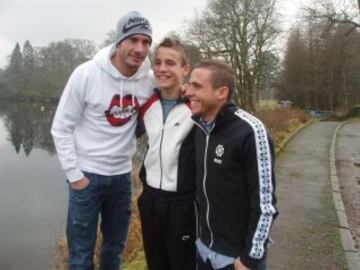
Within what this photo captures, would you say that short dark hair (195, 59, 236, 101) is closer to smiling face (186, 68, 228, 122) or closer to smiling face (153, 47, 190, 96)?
smiling face (186, 68, 228, 122)

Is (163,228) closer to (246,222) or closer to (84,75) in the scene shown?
(246,222)

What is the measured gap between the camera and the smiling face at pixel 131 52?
9.69 feet

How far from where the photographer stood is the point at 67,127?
9.82ft

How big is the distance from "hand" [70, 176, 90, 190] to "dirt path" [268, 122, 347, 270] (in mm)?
2828

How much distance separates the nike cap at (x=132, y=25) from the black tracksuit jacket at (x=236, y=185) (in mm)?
778

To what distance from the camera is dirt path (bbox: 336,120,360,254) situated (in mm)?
6773

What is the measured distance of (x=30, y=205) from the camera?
16547 millimetres

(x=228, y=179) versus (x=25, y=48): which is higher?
(x=25, y=48)

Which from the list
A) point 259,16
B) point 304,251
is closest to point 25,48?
point 259,16

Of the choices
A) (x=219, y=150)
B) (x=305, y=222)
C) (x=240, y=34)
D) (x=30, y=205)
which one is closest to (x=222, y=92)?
(x=219, y=150)

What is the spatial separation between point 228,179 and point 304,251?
346cm

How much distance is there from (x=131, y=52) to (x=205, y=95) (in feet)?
2.34

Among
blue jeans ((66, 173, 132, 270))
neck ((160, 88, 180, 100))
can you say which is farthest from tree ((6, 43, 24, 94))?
neck ((160, 88, 180, 100))

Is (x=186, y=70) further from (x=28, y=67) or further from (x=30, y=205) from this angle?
(x=28, y=67)
